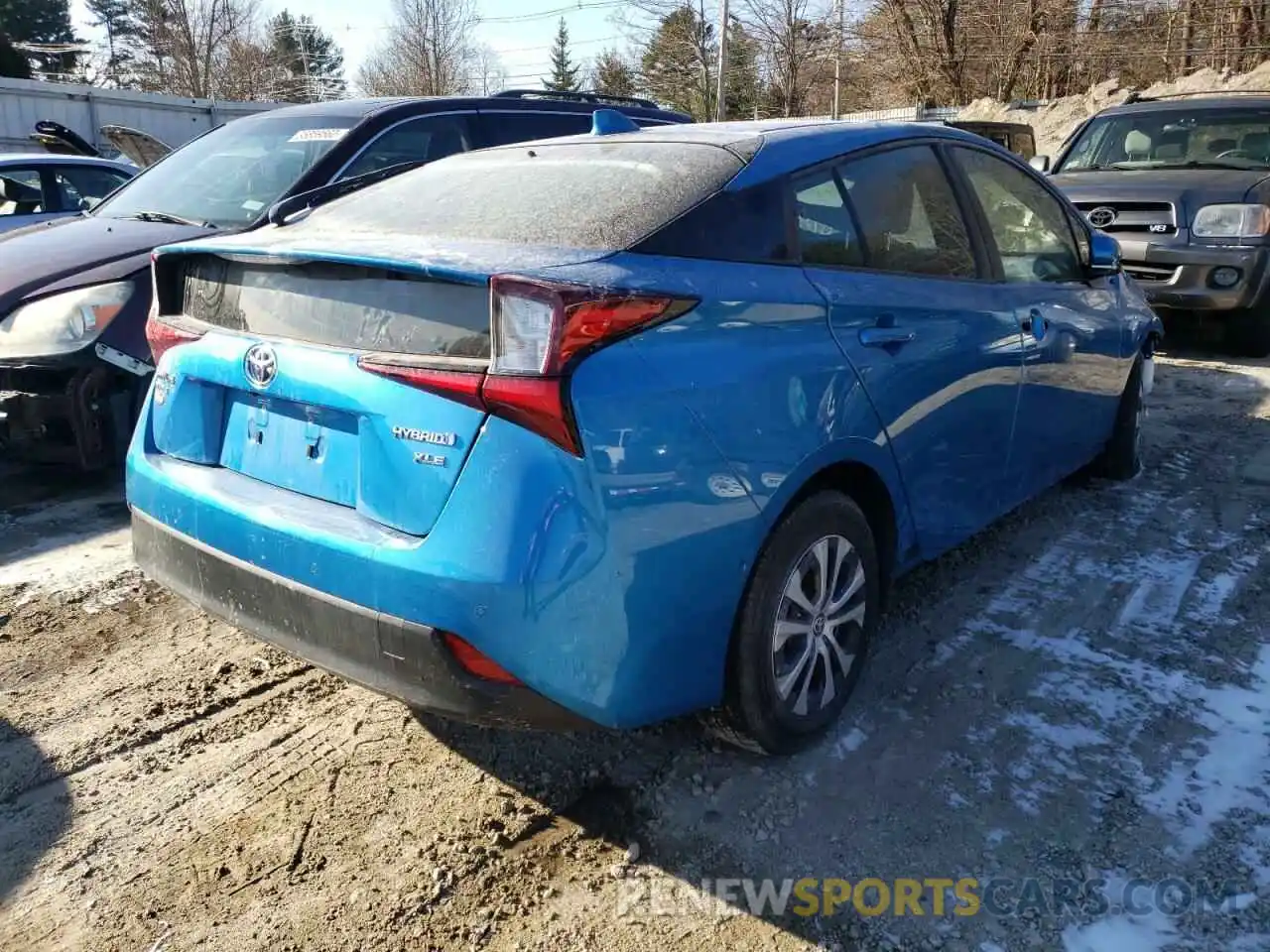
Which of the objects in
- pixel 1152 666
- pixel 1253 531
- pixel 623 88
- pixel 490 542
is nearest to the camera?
pixel 490 542

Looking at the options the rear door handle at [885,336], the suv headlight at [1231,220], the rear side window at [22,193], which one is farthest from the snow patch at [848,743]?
the rear side window at [22,193]

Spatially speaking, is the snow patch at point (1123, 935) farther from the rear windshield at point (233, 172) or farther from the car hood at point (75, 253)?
the rear windshield at point (233, 172)

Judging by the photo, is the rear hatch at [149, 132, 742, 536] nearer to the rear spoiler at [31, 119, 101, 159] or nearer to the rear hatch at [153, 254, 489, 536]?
the rear hatch at [153, 254, 489, 536]

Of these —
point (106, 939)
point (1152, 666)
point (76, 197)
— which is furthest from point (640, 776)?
point (76, 197)

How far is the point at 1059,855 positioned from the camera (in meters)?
2.48

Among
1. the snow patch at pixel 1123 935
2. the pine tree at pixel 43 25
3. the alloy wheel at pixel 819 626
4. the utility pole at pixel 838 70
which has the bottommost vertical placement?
the snow patch at pixel 1123 935

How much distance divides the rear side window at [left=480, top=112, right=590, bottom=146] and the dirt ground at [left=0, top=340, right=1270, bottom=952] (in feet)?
11.2

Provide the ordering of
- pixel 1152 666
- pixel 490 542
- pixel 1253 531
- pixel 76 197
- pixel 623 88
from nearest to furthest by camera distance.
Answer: pixel 490 542, pixel 1152 666, pixel 1253 531, pixel 76 197, pixel 623 88

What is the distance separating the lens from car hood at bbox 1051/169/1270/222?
25.3 feet

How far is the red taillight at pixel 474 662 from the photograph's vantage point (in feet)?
7.16

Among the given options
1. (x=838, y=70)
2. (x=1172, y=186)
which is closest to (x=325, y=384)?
(x=1172, y=186)

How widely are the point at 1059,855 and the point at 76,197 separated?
8.67 m

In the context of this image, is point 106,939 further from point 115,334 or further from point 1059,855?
point 115,334

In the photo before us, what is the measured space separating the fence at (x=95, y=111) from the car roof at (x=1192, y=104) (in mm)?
17767
